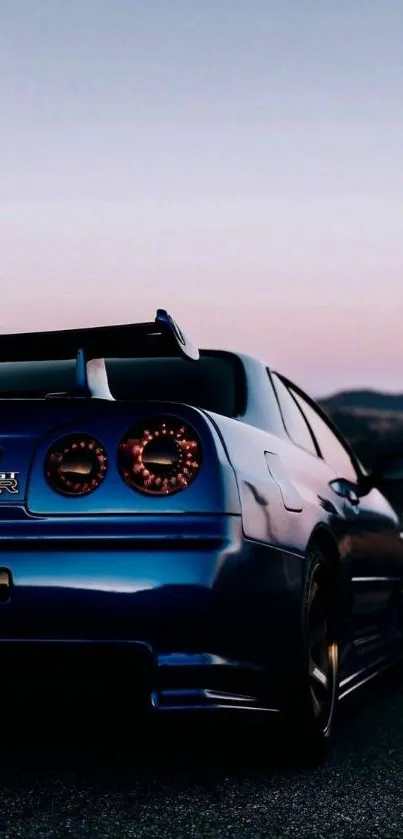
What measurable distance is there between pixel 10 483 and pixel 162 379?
3.84 feet

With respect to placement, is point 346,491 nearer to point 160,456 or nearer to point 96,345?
point 96,345

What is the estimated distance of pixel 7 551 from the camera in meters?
3.90

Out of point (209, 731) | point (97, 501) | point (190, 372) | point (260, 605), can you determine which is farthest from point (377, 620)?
point (97, 501)

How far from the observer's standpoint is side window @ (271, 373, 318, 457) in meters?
5.23

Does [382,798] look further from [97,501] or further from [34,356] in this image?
[34,356]

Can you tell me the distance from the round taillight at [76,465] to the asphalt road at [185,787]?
2.95ft

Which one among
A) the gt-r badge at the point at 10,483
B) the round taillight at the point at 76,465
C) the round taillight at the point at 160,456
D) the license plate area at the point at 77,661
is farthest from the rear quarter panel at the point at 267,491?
the gt-r badge at the point at 10,483

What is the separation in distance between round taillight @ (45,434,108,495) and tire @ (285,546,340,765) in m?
0.90

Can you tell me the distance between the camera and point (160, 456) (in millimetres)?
4020

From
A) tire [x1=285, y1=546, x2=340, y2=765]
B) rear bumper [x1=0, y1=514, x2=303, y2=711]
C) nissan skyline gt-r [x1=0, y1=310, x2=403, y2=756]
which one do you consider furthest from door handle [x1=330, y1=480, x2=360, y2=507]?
rear bumper [x1=0, y1=514, x2=303, y2=711]

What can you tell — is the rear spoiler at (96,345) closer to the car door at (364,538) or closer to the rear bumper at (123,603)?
Result: the rear bumper at (123,603)

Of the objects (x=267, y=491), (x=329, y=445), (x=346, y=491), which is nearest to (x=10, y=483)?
(x=267, y=491)

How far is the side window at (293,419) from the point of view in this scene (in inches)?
206

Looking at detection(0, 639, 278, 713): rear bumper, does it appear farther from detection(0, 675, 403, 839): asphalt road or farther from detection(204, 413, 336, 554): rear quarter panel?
detection(204, 413, 336, 554): rear quarter panel
